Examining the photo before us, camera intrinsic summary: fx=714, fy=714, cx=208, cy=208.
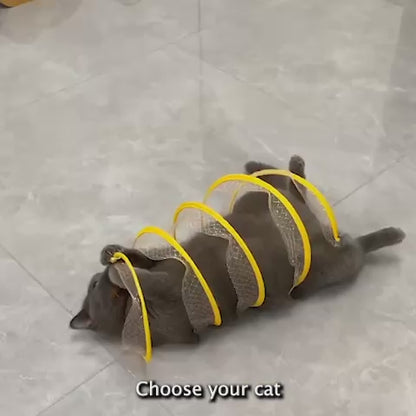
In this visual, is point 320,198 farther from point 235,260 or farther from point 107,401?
point 107,401

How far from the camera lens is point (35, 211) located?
1540 mm

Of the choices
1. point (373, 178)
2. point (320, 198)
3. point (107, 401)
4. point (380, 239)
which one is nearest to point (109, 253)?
point (107, 401)

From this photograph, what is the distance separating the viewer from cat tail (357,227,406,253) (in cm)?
136

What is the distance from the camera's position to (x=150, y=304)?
46.2 inches

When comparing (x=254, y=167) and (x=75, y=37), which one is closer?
(x=254, y=167)

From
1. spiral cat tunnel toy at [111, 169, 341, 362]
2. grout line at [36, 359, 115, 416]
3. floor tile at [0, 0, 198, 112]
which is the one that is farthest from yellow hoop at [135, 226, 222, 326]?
floor tile at [0, 0, 198, 112]

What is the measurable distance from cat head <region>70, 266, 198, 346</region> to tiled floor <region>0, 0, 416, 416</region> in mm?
64

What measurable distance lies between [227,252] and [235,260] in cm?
2

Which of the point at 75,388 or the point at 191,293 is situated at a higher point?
the point at 191,293

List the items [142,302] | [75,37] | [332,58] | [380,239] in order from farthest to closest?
[75,37] → [332,58] → [380,239] → [142,302]

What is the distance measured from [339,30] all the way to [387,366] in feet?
3.95

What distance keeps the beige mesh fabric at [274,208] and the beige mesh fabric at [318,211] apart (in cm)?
7

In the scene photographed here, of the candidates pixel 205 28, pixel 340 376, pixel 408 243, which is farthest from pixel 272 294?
pixel 205 28

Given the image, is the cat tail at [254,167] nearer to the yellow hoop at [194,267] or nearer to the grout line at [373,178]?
the grout line at [373,178]
